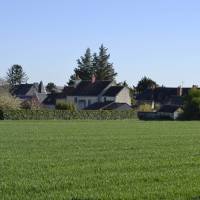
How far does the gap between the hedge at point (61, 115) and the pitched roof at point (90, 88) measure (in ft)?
86.3

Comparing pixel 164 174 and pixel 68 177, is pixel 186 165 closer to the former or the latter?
pixel 164 174

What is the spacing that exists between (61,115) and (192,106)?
2320 cm

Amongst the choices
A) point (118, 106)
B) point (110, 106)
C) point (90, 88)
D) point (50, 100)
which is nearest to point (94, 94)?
point (90, 88)

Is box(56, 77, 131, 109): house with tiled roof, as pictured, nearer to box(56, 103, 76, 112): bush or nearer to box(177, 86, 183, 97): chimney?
box(177, 86, 183, 97): chimney

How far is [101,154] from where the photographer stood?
78.4 feet

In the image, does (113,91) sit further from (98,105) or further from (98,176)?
(98,176)

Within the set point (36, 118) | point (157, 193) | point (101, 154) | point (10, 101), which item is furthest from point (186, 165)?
point (10, 101)

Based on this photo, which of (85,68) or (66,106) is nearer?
(66,106)

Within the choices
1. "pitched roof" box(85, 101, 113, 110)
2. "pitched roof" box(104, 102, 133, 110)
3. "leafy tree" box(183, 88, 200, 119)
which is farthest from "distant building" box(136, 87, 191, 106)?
"leafy tree" box(183, 88, 200, 119)

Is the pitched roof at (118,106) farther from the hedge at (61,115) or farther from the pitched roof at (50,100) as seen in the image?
the pitched roof at (50,100)

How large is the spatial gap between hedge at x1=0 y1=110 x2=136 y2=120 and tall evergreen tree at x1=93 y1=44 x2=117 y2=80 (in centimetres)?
6505

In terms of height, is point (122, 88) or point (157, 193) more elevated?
point (122, 88)

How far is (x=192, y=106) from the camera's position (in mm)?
99188

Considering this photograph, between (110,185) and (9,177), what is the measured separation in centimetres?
287
